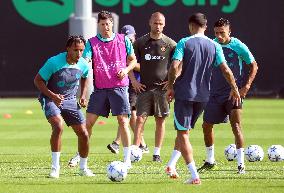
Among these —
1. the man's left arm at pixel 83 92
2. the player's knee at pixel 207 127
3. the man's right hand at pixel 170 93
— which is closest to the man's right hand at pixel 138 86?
the player's knee at pixel 207 127

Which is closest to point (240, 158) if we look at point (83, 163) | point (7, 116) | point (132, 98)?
point (83, 163)

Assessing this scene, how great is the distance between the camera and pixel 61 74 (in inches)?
533

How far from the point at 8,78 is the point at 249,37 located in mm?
8283

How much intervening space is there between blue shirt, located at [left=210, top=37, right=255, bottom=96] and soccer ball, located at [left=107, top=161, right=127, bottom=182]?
7.07 ft

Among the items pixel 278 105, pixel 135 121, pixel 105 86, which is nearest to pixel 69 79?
pixel 105 86

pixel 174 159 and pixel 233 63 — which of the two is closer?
pixel 174 159

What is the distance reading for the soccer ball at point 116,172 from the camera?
12930 millimetres

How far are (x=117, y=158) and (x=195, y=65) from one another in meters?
4.02

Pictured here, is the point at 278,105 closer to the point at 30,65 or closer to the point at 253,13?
the point at 253,13

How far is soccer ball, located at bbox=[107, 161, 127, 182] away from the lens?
1293cm

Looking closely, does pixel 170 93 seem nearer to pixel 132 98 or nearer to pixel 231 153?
pixel 231 153

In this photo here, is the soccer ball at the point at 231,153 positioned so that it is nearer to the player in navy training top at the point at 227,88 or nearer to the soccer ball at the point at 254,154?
the soccer ball at the point at 254,154

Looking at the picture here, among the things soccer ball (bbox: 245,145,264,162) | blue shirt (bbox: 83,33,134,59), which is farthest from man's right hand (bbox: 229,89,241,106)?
blue shirt (bbox: 83,33,134,59)

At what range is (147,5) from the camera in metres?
34.7
